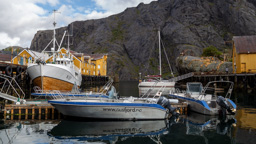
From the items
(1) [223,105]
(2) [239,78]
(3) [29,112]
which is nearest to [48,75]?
(3) [29,112]

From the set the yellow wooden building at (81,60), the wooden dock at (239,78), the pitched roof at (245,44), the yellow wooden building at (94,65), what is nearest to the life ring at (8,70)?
the yellow wooden building at (81,60)

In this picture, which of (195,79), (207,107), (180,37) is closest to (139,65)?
(180,37)

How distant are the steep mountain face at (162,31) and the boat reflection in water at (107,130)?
357ft

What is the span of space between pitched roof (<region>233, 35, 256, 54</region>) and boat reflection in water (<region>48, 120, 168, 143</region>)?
36580 millimetres

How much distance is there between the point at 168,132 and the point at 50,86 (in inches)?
868

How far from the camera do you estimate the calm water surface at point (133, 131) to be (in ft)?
34.9

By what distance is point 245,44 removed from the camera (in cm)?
4559

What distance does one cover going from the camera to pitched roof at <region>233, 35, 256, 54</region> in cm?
4381

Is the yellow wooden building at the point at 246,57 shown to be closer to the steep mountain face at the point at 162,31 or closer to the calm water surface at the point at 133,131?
the calm water surface at the point at 133,131

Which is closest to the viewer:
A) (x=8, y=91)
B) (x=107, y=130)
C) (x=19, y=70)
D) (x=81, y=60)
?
(x=107, y=130)

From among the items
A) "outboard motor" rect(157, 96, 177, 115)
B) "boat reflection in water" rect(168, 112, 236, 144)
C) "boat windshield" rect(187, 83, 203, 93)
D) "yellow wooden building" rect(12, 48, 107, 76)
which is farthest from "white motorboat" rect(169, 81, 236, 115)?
"yellow wooden building" rect(12, 48, 107, 76)

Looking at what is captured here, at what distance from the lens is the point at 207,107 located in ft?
55.5

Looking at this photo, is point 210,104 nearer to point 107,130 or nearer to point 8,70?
point 107,130

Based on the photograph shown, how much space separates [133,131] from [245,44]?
42.3m
